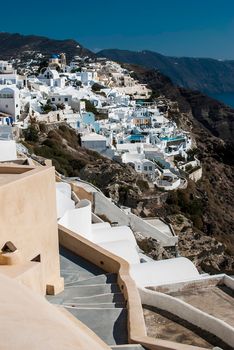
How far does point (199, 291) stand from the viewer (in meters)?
8.16

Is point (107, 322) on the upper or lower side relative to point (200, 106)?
upper

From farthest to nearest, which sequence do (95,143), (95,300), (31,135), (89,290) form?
(95,143) < (31,135) < (89,290) < (95,300)

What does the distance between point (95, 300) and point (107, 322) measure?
0.62m

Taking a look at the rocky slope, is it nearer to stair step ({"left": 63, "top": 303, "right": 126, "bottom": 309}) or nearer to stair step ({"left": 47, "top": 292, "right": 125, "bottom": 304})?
stair step ({"left": 47, "top": 292, "right": 125, "bottom": 304})

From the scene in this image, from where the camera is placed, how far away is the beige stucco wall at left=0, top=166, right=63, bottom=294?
611 centimetres

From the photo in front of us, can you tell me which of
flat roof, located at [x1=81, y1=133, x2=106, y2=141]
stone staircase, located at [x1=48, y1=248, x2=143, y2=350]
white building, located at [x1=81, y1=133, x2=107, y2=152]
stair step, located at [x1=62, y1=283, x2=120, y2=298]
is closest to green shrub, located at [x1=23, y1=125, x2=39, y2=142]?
white building, located at [x1=81, y1=133, x2=107, y2=152]

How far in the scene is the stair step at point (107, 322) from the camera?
575 cm

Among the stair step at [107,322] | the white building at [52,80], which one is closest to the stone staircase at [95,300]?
the stair step at [107,322]

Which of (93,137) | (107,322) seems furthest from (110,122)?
(107,322)

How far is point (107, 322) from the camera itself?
607cm

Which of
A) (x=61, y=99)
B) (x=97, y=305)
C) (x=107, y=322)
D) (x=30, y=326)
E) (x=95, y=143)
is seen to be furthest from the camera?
Answer: (x=61, y=99)

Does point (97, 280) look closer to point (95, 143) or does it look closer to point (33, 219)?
point (33, 219)

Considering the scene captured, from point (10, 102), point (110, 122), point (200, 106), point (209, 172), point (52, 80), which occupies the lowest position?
point (209, 172)

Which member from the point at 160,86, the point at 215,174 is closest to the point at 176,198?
the point at 215,174
